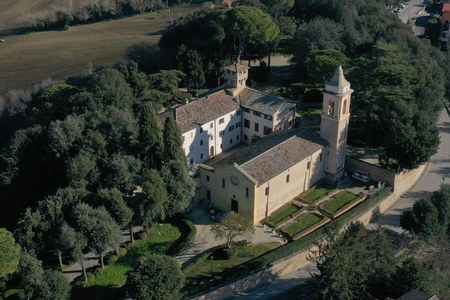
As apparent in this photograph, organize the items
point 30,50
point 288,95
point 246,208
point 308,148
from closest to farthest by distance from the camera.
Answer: point 246,208
point 308,148
point 288,95
point 30,50

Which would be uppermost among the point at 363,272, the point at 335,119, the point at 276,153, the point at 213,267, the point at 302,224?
the point at 335,119

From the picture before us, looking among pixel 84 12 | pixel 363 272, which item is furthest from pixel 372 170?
pixel 84 12

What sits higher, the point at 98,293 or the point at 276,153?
the point at 276,153

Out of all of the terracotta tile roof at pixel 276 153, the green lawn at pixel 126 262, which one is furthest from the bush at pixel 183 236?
the terracotta tile roof at pixel 276 153

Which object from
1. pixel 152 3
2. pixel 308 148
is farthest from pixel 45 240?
pixel 152 3

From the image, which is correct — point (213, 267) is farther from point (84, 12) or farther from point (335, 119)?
point (84, 12)

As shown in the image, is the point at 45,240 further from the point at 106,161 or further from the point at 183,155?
the point at 183,155

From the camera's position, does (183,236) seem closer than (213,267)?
No
